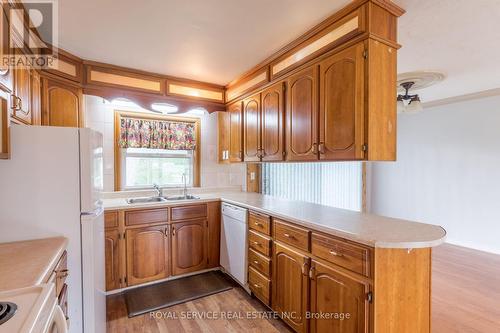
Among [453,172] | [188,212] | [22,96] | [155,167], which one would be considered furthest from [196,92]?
[453,172]

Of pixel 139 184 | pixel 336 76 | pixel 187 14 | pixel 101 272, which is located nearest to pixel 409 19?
pixel 336 76

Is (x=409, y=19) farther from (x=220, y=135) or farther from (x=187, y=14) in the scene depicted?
(x=220, y=135)

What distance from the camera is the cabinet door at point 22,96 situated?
1.69 meters

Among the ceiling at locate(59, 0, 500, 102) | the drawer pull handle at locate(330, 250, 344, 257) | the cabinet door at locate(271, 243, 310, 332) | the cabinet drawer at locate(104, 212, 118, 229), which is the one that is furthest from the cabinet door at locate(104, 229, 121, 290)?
the drawer pull handle at locate(330, 250, 344, 257)

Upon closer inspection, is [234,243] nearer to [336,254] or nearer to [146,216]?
[146,216]

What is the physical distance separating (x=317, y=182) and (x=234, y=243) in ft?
4.75

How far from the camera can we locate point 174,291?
2602 mm

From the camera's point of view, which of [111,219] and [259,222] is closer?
[259,222]

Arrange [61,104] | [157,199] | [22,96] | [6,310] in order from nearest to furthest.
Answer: [6,310] → [22,96] → [61,104] → [157,199]

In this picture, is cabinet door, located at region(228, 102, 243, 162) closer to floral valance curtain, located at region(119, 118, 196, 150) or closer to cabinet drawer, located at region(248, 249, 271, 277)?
floral valance curtain, located at region(119, 118, 196, 150)

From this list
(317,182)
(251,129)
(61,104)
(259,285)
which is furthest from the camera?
(317,182)

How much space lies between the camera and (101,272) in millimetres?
1841

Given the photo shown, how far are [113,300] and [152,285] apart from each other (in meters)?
0.39

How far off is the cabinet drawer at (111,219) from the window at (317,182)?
1.98 metres
